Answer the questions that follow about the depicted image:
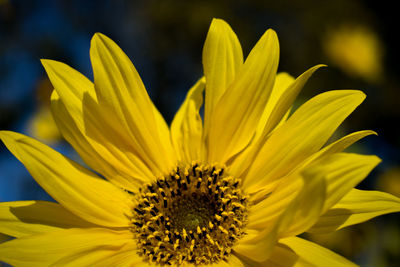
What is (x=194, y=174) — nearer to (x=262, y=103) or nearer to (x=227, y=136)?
(x=227, y=136)

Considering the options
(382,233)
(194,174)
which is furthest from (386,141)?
(194,174)

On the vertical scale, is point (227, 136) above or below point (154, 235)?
above

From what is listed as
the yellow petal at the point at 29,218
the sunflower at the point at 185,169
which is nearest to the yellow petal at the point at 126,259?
the sunflower at the point at 185,169

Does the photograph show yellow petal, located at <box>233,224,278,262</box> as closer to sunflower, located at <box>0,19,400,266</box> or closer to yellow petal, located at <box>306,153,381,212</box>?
sunflower, located at <box>0,19,400,266</box>

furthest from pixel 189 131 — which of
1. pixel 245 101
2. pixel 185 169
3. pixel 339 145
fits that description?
pixel 339 145

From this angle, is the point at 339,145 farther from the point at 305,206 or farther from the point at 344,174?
the point at 305,206

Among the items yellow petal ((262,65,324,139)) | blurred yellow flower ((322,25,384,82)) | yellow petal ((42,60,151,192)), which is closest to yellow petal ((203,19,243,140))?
yellow petal ((262,65,324,139))
